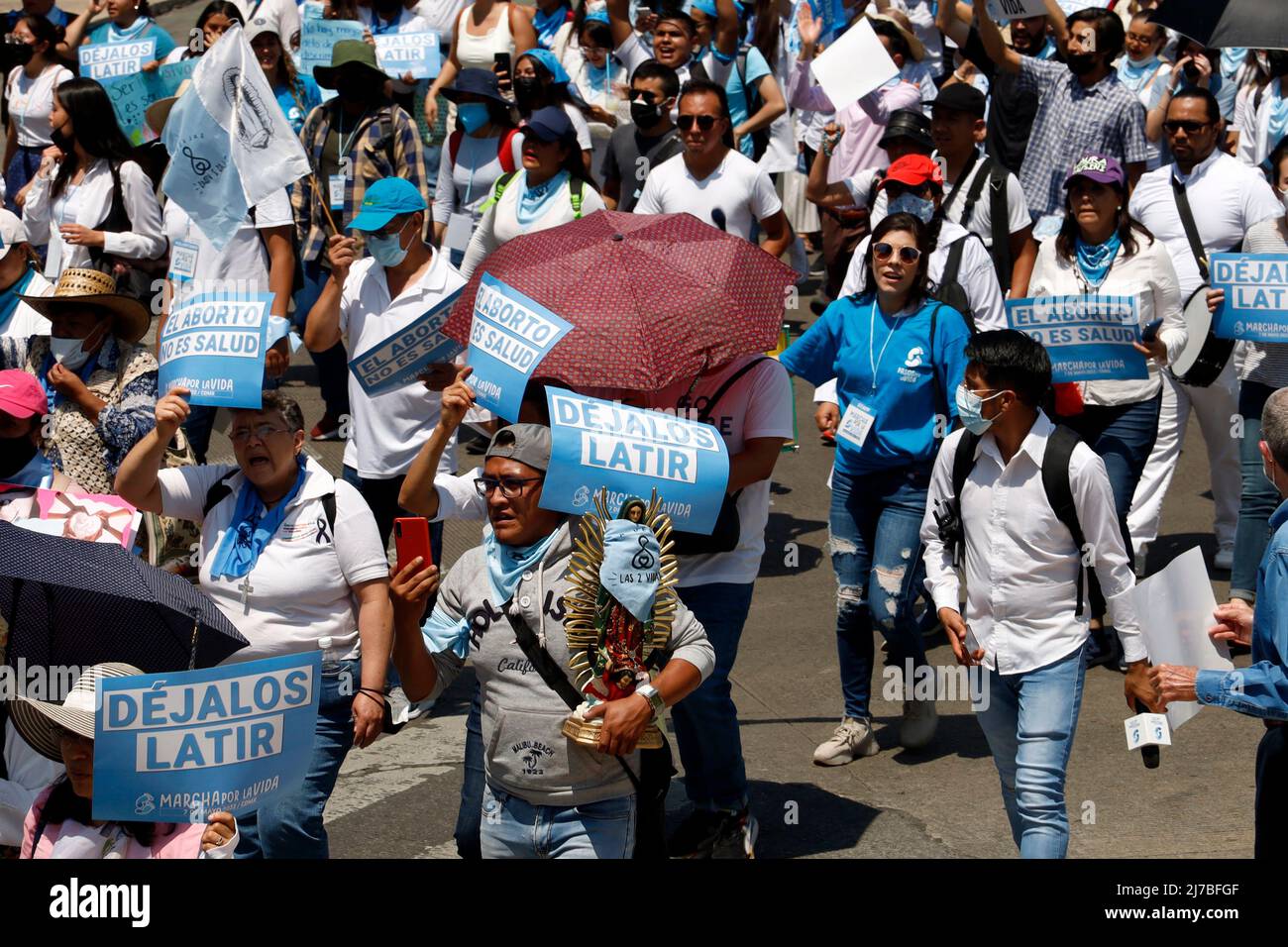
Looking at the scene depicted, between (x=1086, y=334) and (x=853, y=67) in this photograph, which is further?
(x=853, y=67)

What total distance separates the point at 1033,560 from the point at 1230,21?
2.67 meters

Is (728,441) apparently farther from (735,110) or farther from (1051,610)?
(735,110)

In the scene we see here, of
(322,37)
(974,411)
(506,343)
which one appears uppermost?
(322,37)

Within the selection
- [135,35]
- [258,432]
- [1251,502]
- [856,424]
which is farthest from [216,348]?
[135,35]

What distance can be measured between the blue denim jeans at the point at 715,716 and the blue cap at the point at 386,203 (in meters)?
2.16

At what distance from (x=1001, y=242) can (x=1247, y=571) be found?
6.12 feet

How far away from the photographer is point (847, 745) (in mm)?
7121

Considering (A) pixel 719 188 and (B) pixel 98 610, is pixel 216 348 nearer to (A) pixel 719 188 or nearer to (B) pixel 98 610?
(B) pixel 98 610

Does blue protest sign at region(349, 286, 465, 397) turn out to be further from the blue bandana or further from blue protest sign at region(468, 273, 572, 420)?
the blue bandana

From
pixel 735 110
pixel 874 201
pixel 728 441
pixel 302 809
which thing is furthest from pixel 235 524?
pixel 735 110

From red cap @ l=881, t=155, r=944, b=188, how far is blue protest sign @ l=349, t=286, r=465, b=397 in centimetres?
223

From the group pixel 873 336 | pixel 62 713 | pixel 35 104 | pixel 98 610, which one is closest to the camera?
pixel 62 713

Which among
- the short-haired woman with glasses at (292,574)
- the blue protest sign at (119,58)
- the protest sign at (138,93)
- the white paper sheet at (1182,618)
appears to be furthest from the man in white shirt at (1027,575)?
the blue protest sign at (119,58)

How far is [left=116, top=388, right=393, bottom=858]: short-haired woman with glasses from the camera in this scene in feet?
17.6
